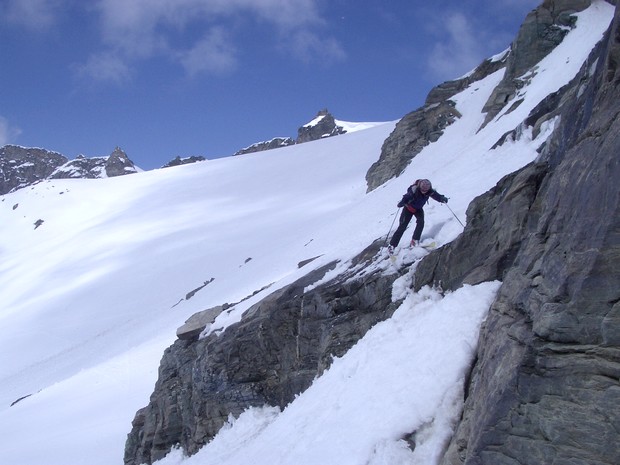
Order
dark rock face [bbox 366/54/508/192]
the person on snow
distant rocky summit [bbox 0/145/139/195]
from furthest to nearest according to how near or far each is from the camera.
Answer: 1. distant rocky summit [bbox 0/145/139/195]
2. dark rock face [bbox 366/54/508/192]
3. the person on snow

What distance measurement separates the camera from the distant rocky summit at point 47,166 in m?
149

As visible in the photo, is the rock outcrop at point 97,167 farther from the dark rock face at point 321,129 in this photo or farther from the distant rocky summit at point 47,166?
the dark rock face at point 321,129

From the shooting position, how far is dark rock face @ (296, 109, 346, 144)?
138m

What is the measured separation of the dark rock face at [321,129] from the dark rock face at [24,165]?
80.7 meters

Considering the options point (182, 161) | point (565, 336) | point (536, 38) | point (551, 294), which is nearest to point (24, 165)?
point (182, 161)

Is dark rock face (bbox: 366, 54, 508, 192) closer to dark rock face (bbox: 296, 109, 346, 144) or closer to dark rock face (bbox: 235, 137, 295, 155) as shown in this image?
dark rock face (bbox: 296, 109, 346, 144)

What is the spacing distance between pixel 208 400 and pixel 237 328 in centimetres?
209

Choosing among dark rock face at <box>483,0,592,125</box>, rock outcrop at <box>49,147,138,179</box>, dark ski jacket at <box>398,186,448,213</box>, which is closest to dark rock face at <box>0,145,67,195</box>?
→ rock outcrop at <box>49,147,138,179</box>

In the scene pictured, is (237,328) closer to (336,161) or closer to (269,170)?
(336,161)

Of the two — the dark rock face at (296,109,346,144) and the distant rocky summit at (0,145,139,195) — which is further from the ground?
the distant rocky summit at (0,145,139,195)

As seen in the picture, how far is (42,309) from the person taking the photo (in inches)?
1602

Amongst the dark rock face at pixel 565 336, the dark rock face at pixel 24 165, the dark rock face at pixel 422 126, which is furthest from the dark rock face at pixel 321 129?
the dark rock face at pixel 565 336

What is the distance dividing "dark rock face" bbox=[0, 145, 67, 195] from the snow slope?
8910 cm

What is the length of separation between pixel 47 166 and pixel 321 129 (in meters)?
87.8
